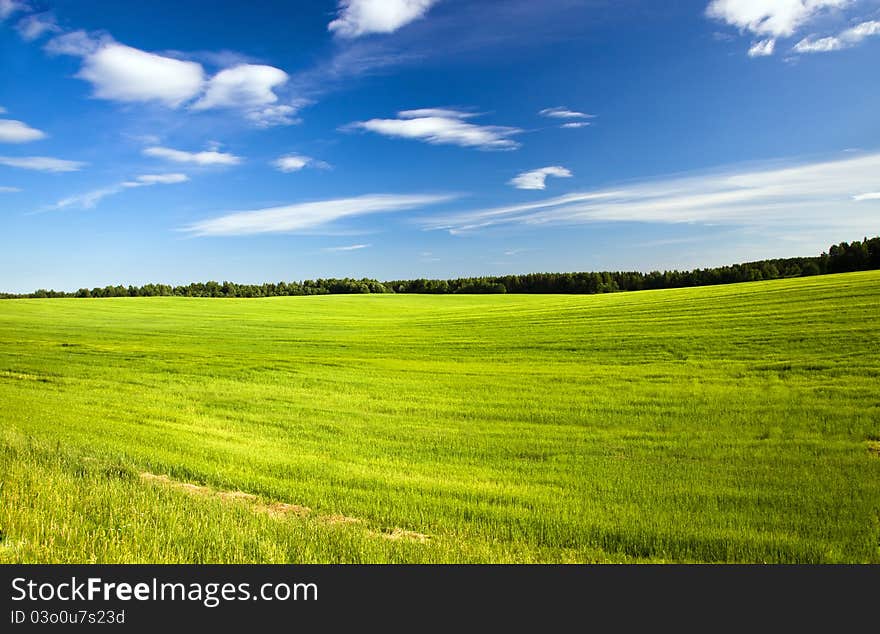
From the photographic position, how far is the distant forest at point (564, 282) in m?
61.1

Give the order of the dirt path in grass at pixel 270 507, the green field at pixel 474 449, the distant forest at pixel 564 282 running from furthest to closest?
1. the distant forest at pixel 564 282
2. the dirt path in grass at pixel 270 507
3. the green field at pixel 474 449

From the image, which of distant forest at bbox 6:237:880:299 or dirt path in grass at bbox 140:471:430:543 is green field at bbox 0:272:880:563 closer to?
dirt path in grass at bbox 140:471:430:543

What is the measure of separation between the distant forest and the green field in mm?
38574

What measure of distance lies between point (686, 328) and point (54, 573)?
27.7 metres

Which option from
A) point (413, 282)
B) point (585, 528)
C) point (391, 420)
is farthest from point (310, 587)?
point (413, 282)

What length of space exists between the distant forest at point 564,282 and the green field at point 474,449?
38574mm

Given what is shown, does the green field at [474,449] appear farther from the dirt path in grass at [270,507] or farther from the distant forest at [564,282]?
the distant forest at [564,282]

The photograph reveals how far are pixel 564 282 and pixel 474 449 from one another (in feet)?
300

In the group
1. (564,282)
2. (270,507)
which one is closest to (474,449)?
(270,507)

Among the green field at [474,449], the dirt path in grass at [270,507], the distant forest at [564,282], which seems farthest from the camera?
the distant forest at [564,282]

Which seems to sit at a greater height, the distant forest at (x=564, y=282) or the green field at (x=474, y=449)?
the distant forest at (x=564, y=282)

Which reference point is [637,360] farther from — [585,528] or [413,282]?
[413,282]

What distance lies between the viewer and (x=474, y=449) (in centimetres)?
1285

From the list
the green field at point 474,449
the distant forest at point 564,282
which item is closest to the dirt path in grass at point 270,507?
the green field at point 474,449
